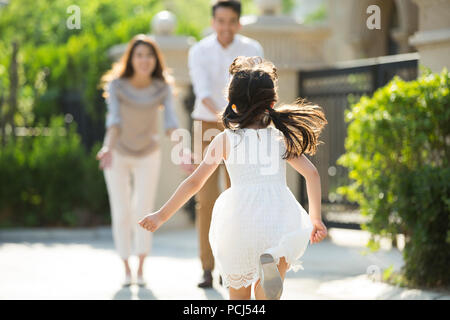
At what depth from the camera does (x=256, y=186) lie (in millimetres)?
3643

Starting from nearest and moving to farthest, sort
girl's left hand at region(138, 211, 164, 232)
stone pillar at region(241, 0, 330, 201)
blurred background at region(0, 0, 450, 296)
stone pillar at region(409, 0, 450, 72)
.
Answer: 1. girl's left hand at region(138, 211, 164, 232)
2. blurred background at region(0, 0, 450, 296)
3. stone pillar at region(409, 0, 450, 72)
4. stone pillar at region(241, 0, 330, 201)

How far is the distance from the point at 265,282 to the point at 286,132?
0.78 m

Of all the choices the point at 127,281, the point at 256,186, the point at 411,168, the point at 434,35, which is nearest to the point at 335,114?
the point at 434,35

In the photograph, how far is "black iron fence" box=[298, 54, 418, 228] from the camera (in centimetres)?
834

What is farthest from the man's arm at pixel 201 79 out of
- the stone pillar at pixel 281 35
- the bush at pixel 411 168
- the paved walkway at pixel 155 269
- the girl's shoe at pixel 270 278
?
the stone pillar at pixel 281 35

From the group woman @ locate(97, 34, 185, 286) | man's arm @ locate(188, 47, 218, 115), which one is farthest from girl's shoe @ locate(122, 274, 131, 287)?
man's arm @ locate(188, 47, 218, 115)

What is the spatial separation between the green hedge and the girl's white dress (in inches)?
257

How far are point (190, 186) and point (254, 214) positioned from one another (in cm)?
34

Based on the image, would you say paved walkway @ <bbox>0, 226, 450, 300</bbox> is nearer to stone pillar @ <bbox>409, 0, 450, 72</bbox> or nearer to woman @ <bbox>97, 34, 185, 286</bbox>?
woman @ <bbox>97, 34, 185, 286</bbox>

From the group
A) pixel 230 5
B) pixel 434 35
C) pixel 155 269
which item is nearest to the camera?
pixel 230 5

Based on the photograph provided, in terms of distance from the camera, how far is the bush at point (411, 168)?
5250 mm

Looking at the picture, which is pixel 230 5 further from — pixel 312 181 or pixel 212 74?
pixel 312 181
